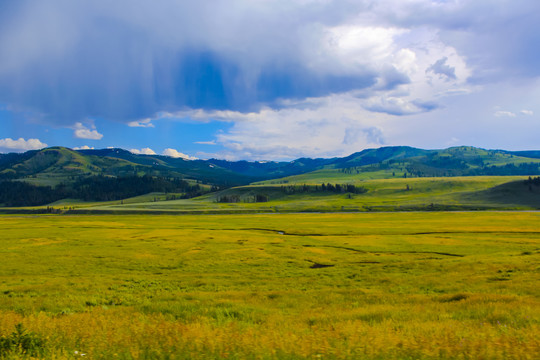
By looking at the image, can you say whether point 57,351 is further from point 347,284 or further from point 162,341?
point 347,284

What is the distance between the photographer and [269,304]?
1855cm

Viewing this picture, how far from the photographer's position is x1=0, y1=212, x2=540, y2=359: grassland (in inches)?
343

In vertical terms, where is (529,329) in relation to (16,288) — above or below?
above

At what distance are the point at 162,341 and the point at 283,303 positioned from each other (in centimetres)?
1046

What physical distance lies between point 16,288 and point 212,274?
16975 millimetres

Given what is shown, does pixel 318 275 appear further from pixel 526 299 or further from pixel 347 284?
pixel 526 299

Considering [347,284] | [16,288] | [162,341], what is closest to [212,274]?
[347,284]

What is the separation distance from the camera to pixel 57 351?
8508mm

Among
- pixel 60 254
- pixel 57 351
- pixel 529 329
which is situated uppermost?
pixel 57 351

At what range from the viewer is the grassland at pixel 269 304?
8719 mm

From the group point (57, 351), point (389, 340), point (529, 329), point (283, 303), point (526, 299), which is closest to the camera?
point (57, 351)

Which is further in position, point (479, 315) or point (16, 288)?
point (16, 288)

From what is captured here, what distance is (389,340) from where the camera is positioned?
9070mm

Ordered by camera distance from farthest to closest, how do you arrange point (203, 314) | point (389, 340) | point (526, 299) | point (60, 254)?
point (60, 254) < point (526, 299) < point (203, 314) < point (389, 340)
